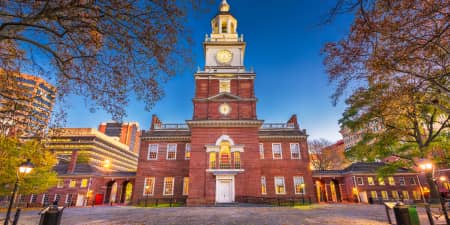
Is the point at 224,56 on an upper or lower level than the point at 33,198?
upper

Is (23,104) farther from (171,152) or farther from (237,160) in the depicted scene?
(171,152)

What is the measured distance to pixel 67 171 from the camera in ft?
117

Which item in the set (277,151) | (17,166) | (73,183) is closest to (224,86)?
(277,151)

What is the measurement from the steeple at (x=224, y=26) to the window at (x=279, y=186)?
65.7 feet

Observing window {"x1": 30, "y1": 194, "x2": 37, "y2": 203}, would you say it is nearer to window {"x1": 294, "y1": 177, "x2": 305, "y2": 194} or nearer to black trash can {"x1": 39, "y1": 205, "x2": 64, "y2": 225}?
black trash can {"x1": 39, "y1": 205, "x2": 64, "y2": 225}

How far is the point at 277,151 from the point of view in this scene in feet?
89.5

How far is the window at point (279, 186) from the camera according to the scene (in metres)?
25.4

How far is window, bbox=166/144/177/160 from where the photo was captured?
89.4 feet

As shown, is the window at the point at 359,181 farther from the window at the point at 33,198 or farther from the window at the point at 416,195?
the window at the point at 33,198

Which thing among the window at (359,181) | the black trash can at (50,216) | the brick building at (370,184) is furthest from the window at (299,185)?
the black trash can at (50,216)

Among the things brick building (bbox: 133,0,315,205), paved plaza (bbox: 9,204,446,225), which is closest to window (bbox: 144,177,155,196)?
brick building (bbox: 133,0,315,205)

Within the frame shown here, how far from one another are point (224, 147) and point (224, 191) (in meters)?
4.61

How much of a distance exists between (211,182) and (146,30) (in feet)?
60.5

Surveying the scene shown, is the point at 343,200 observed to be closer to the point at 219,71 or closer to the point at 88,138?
the point at 219,71
